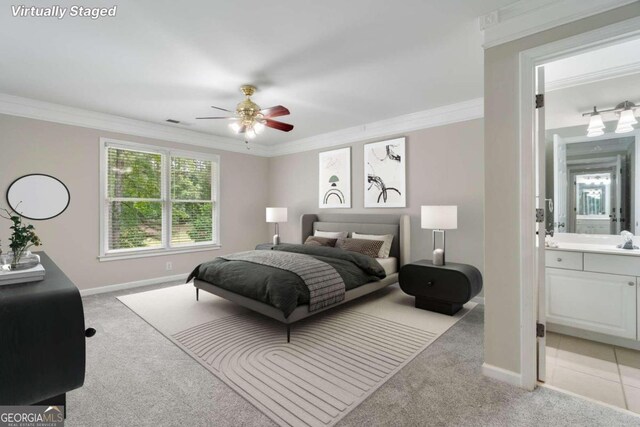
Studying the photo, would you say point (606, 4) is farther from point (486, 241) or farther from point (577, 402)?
point (577, 402)

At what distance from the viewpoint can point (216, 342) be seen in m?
2.74

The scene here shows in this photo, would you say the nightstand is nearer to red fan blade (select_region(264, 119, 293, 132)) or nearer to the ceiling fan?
red fan blade (select_region(264, 119, 293, 132))

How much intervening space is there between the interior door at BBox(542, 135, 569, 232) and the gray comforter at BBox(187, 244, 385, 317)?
2.07 meters

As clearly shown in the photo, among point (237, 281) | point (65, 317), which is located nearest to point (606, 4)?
point (65, 317)

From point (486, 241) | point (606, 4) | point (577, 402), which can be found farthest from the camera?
point (486, 241)

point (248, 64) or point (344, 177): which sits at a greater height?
point (248, 64)

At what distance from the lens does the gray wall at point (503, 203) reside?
6.67 ft

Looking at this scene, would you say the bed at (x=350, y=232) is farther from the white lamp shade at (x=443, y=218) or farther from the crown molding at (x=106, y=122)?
the crown molding at (x=106, y=122)

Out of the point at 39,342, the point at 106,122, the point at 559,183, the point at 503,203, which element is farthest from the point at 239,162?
the point at 39,342

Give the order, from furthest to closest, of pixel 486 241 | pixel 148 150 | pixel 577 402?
1. pixel 148 150
2. pixel 486 241
3. pixel 577 402

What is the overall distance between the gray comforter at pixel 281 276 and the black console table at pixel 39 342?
1711 mm

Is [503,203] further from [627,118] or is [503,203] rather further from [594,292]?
[627,118]

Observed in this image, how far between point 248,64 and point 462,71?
86.1 inches

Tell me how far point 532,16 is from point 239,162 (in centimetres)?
513
